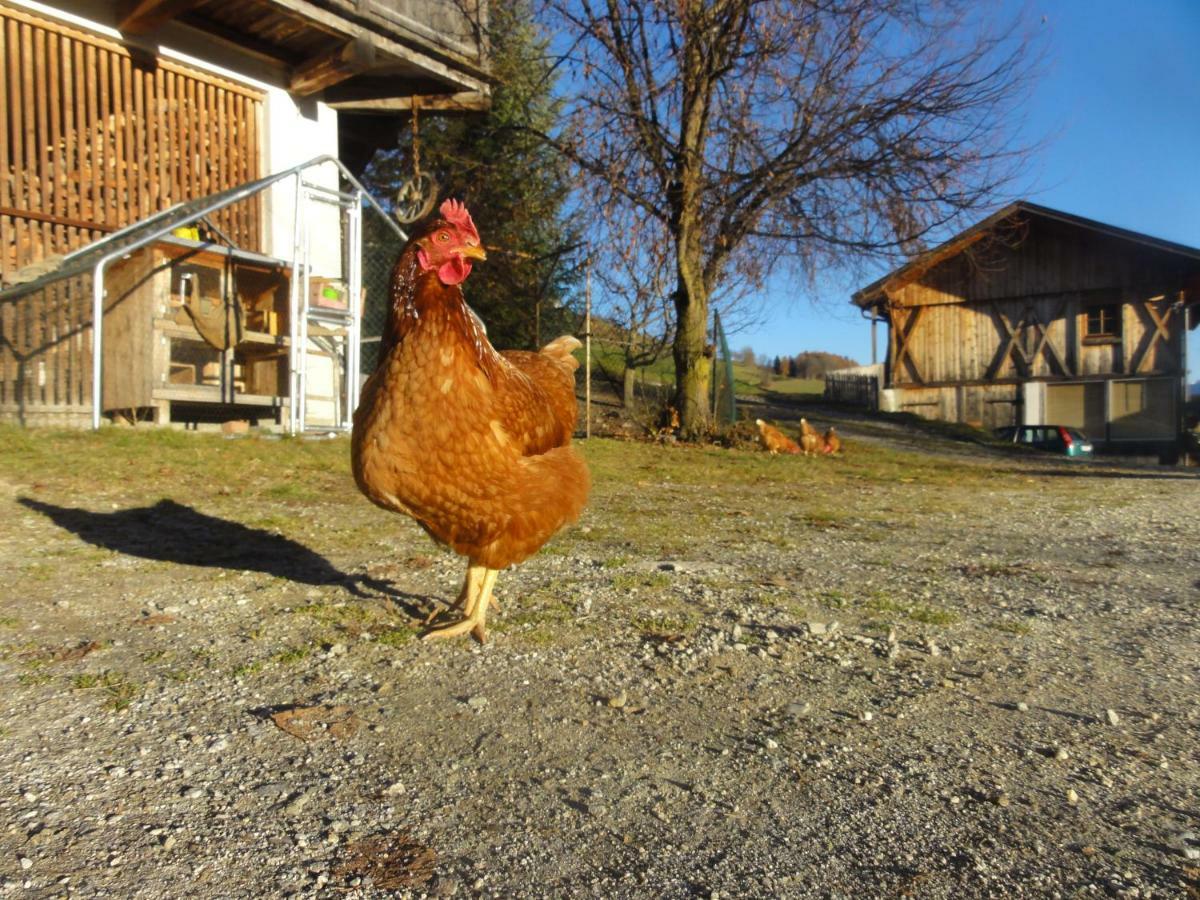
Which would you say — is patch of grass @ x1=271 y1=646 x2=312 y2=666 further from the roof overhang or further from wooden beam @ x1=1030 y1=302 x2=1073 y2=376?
wooden beam @ x1=1030 y1=302 x2=1073 y2=376

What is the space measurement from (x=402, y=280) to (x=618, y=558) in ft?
7.55

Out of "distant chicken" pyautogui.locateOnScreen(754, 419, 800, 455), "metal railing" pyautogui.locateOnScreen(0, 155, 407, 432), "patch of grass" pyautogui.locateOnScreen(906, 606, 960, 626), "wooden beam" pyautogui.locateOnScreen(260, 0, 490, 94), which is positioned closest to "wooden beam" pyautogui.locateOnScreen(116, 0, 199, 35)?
"wooden beam" pyautogui.locateOnScreen(260, 0, 490, 94)

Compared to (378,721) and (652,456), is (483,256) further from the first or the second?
(652,456)

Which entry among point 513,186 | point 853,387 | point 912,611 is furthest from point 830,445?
point 853,387

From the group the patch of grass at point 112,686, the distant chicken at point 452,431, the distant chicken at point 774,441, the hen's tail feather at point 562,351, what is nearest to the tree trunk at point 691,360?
the distant chicken at point 774,441

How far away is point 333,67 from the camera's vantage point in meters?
10.9

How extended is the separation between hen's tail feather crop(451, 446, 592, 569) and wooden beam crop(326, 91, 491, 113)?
1035cm

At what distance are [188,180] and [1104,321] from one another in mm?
25696

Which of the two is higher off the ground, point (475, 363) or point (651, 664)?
point (475, 363)

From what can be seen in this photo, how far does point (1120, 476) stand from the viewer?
11.8 metres

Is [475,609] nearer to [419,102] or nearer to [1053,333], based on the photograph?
[419,102]

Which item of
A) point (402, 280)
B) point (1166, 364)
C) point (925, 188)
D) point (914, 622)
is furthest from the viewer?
point (1166, 364)

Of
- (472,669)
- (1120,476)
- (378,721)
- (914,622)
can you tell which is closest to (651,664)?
(472,669)

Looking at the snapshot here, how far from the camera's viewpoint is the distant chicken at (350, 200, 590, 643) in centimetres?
318
